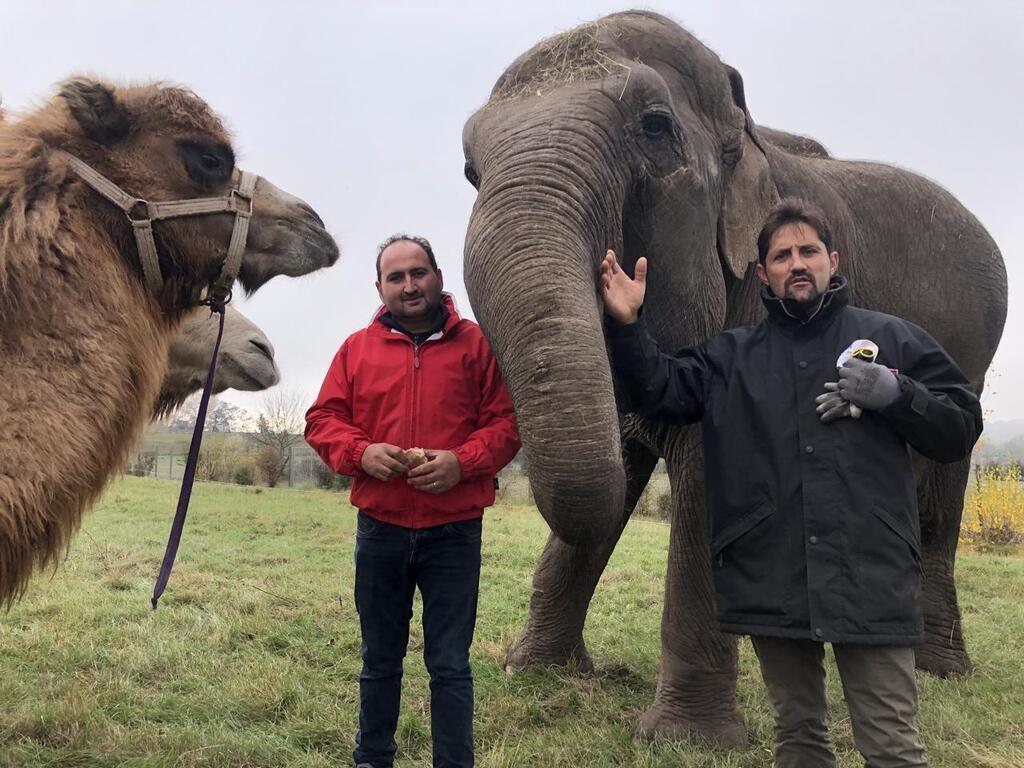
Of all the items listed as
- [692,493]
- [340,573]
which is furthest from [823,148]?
[340,573]

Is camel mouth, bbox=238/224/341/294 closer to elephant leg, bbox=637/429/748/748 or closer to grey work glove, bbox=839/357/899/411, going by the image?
elephant leg, bbox=637/429/748/748

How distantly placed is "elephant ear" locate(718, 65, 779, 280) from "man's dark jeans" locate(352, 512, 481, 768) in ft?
6.04

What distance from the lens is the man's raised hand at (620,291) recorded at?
10.8ft

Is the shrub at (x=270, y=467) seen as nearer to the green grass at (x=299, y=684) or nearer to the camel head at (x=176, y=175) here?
the green grass at (x=299, y=684)

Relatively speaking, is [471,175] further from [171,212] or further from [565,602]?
[565,602]

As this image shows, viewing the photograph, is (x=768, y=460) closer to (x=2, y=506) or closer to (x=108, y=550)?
(x=2, y=506)

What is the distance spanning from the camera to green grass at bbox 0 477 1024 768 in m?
4.25

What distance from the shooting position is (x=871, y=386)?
114 inches

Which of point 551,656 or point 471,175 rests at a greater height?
point 471,175

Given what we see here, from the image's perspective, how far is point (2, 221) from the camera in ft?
10.1

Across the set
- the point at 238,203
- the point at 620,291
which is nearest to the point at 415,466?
the point at 620,291

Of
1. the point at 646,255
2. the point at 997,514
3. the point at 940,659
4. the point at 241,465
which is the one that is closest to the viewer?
the point at 646,255

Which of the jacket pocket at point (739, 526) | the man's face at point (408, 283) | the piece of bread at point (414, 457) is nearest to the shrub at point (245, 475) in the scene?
the man's face at point (408, 283)

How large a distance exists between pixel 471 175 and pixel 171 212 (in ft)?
4.68
